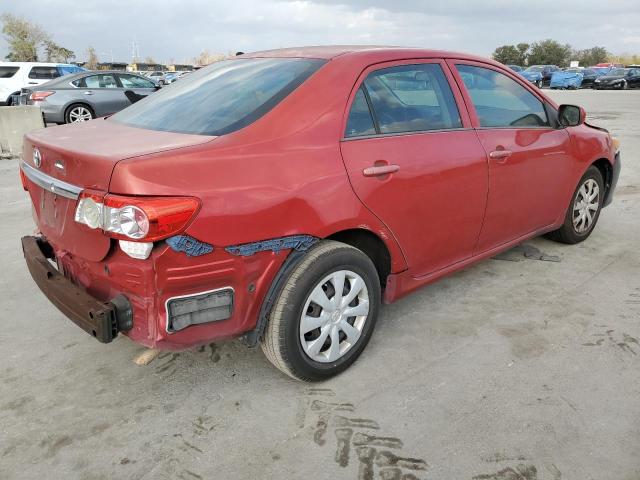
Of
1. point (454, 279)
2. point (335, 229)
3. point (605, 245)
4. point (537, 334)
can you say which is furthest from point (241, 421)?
point (605, 245)

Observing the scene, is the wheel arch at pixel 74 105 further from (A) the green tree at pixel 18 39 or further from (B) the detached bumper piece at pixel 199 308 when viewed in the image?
(A) the green tree at pixel 18 39

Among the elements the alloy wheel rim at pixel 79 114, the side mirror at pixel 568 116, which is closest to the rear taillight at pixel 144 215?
the side mirror at pixel 568 116

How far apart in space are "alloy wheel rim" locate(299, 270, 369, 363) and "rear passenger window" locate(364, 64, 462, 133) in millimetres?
850

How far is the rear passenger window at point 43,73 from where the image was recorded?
57.9ft

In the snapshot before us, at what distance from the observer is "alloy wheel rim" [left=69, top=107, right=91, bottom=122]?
39.9 feet

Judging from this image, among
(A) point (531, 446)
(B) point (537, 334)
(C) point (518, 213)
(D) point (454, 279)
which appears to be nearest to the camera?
(A) point (531, 446)

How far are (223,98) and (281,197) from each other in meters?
0.81

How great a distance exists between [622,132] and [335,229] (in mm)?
11987

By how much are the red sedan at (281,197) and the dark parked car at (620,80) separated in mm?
33613

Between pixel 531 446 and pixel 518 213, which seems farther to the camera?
pixel 518 213

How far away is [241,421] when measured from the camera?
2.48 m

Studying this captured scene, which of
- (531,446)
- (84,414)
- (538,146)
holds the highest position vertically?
(538,146)

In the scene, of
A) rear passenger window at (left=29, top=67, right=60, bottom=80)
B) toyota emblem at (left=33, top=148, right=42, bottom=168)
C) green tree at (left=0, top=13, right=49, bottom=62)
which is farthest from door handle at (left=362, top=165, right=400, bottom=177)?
green tree at (left=0, top=13, right=49, bottom=62)

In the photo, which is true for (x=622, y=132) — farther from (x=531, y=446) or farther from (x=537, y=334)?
(x=531, y=446)
